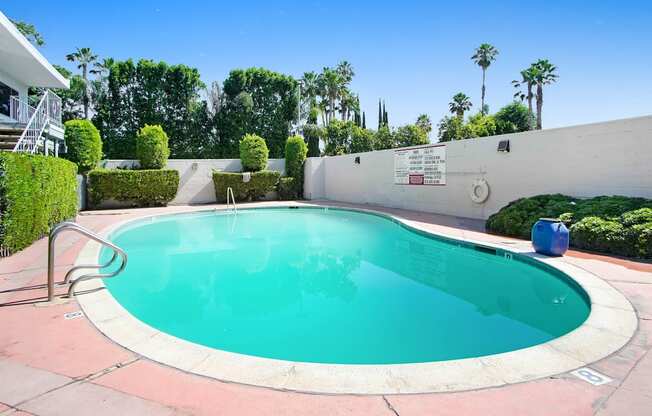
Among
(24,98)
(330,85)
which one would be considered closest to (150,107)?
(24,98)

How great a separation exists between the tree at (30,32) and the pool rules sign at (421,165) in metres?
27.8

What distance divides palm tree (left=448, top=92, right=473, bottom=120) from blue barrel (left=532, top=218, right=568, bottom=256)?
133 feet

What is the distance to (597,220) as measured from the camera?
22.0 ft

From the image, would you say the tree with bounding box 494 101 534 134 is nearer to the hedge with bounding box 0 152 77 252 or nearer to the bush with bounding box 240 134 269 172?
the bush with bounding box 240 134 269 172

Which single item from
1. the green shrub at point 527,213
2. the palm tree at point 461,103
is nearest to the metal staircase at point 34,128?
the green shrub at point 527,213

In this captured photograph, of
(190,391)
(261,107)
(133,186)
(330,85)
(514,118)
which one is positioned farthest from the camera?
(330,85)

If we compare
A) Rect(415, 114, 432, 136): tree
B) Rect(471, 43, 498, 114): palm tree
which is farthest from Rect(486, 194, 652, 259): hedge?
Rect(471, 43, 498, 114): palm tree

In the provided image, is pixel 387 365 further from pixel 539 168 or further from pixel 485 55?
pixel 485 55

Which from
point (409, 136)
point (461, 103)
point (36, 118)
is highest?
point (461, 103)

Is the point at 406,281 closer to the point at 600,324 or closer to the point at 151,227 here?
the point at 600,324

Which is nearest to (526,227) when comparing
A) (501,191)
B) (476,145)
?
(501,191)

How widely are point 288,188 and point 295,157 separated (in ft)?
5.38

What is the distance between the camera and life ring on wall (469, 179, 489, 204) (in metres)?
10.5

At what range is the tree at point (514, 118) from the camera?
109 ft
